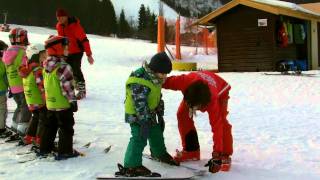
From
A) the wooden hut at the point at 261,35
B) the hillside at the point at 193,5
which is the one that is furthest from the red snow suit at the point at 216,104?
the hillside at the point at 193,5

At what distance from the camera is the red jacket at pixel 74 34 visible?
29.6 ft

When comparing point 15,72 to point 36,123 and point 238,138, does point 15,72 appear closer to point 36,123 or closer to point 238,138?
point 36,123

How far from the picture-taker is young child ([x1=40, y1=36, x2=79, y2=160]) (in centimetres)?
484

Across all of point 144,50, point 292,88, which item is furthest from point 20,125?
point 144,50

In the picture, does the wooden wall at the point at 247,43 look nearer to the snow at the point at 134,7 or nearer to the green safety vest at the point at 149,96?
the green safety vest at the point at 149,96

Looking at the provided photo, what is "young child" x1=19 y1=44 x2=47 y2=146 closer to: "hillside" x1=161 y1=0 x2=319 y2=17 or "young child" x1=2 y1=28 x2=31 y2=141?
"young child" x1=2 y1=28 x2=31 y2=141

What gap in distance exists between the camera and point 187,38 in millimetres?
57625

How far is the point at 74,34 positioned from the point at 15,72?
3158 mm

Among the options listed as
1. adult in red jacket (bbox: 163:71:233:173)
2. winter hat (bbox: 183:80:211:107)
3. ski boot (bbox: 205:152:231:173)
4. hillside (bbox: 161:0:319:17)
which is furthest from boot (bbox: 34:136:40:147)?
hillside (bbox: 161:0:319:17)

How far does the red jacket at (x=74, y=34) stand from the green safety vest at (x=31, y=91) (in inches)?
141

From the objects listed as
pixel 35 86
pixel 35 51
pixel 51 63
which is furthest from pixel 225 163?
pixel 35 51

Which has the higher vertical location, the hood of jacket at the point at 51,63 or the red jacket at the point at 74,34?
the red jacket at the point at 74,34

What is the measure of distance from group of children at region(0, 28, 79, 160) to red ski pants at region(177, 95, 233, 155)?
1152mm

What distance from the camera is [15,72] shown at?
605 centimetres
